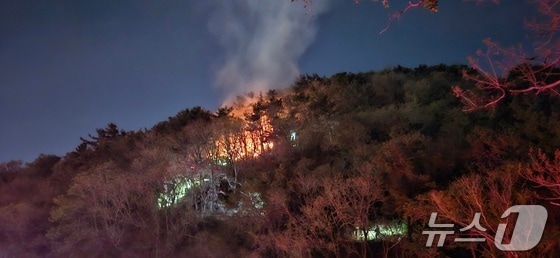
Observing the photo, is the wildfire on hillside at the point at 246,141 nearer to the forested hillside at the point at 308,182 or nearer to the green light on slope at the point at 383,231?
the forested hillside at the point at 308,182

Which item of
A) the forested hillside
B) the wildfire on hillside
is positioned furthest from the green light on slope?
the wildfire on hillside

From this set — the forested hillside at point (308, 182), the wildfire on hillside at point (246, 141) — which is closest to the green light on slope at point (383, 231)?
the forested hillside at point (308, 182)

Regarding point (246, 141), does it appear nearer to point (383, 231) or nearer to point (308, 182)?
point (308, 182)

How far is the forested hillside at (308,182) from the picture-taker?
18.2 metres

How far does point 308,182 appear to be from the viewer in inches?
924

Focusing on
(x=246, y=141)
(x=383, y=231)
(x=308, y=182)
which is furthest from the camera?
(x=246, y=141)

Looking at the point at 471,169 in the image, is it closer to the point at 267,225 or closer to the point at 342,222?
the point at 342,222

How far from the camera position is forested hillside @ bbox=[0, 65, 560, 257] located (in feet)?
59.6

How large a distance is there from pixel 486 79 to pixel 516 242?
8861 millimetres

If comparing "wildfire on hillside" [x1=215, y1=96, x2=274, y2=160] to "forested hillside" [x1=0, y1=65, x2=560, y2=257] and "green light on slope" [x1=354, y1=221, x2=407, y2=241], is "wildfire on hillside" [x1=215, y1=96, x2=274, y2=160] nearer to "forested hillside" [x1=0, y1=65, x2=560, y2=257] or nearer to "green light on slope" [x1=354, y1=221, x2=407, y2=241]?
"forested hillside" [x1=0, y1=65, x2=560, y2=257]

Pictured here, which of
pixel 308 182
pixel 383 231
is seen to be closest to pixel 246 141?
pixel 308 182

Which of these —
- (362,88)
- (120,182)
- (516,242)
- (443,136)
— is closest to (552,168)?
(516,242)

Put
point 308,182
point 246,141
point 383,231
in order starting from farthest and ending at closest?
1. point 246,141
2. point 308,182
3. point 383,231

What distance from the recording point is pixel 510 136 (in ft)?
69.1
